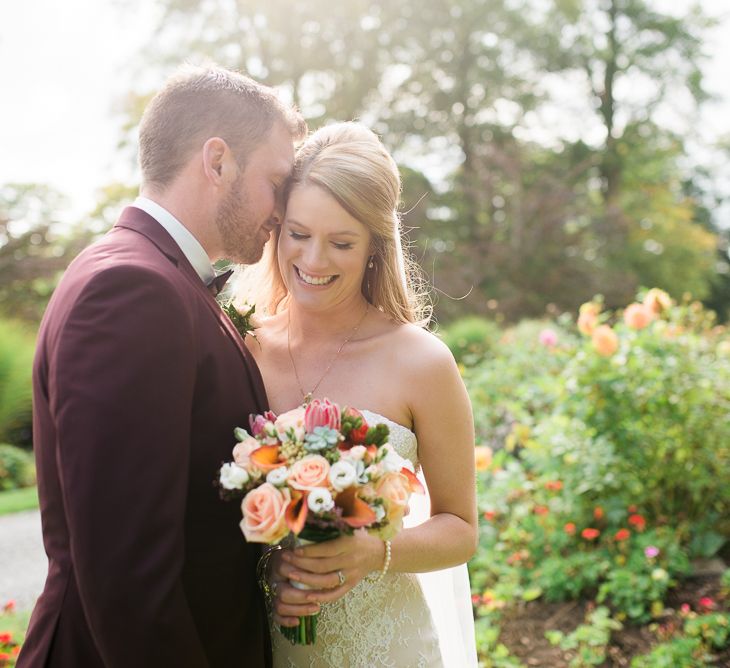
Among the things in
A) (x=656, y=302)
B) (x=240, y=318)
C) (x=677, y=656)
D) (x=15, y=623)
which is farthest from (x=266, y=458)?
(x=656, y=302)

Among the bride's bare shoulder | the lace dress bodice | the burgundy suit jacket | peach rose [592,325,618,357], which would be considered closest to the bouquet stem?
the burgundy suit jacket

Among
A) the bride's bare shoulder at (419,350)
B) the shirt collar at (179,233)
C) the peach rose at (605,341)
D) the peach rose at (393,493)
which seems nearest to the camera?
the peach rose at (393,493)

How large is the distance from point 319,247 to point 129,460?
4.22 ft

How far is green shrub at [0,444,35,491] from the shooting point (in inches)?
421

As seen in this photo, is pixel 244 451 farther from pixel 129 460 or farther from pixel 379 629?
pixel 379 629

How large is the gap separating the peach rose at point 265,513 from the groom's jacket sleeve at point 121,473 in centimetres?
17

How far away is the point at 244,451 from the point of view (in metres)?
1.78

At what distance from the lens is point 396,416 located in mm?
2584

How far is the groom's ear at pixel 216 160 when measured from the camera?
85.5 inches

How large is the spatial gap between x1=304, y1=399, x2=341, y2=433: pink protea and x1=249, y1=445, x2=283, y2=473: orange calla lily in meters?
0.10

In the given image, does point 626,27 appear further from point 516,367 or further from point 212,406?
point 212,406

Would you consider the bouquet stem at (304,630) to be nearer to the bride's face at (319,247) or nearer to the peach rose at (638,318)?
the bride's face at (319,247)

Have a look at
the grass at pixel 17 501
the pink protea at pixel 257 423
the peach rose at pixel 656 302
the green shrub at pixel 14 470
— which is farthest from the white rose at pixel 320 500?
the green shrub at pixel 14 470

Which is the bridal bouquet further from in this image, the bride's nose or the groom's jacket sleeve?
the bride's nose
